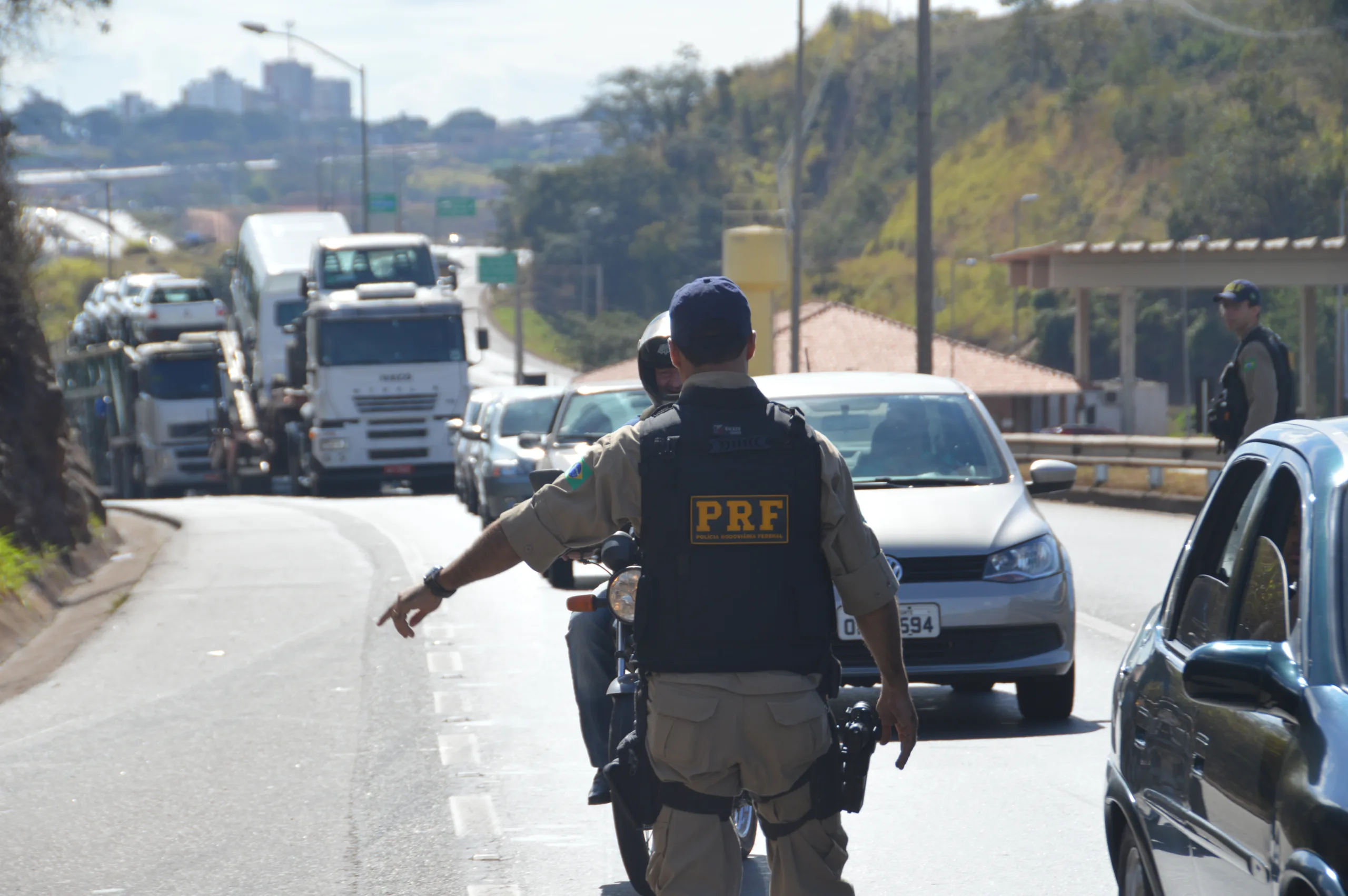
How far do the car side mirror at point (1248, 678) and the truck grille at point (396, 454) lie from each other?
98.9 ft

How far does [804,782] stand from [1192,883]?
32.3 inches

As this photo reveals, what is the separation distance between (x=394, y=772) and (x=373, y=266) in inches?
1062

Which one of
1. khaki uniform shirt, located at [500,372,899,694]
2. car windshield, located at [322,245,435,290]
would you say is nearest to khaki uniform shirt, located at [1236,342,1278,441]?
khaki uniform shirt, located at [500,372,899,694]

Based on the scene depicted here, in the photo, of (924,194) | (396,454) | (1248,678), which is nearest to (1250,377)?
(1248,678)

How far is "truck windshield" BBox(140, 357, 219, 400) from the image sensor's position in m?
41.9

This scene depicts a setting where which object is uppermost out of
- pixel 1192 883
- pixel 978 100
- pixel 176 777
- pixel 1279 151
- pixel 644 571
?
pixel 978 100

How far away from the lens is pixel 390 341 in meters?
31.9

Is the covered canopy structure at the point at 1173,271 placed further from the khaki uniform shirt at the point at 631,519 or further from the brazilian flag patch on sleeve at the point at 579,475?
the brazilian flag patch on sleeve at the point at 579,475

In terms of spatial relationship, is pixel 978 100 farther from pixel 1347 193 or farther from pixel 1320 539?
pixel 1320 539

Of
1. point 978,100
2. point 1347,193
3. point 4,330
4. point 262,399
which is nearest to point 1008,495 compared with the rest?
point 4,330

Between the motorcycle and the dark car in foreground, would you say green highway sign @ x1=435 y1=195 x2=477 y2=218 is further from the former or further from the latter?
the dark car in foreground

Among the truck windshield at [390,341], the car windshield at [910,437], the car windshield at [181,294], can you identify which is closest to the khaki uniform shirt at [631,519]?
the car windshield at [910,437]

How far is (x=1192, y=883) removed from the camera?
3.83 m

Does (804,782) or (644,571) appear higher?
(644,571)
